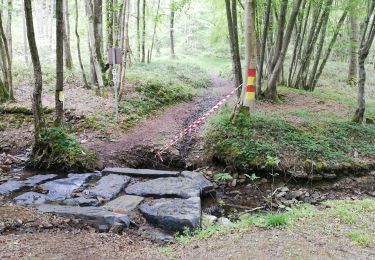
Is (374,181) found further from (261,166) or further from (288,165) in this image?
(261,166)

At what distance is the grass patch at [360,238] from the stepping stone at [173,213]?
215 centimetres

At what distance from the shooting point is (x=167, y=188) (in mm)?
Result: 6562

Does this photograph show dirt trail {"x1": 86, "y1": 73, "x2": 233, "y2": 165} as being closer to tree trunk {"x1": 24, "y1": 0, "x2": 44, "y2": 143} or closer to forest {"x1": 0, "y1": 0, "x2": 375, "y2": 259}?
forest {"x1": 0, "y1": 0, "x2": 375, "y2": 259}

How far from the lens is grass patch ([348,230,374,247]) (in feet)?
13.1

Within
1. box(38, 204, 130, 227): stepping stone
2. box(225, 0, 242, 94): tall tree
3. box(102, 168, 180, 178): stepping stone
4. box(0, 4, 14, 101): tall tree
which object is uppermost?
box(225, 0, 242, 94): tall tree

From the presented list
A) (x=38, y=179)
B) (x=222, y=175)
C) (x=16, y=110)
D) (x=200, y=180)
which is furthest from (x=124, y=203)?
(x=16, y=110)

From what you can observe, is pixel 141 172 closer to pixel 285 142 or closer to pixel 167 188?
pixel 167 188

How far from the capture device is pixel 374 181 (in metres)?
7.52

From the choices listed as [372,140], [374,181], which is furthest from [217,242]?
[372,140]

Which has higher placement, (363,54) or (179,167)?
(363,54)

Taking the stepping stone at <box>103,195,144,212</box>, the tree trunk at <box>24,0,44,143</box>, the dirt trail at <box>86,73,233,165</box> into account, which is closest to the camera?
the stepping stone at <box>103,195,144,212</box>

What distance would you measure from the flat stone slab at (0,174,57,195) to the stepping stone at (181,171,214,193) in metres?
2.78

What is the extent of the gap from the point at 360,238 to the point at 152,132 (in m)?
6.65

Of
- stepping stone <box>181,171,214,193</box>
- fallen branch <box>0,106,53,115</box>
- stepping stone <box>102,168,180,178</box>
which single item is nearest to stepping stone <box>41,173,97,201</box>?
stepping stone <box>102,168,180,178</box>
